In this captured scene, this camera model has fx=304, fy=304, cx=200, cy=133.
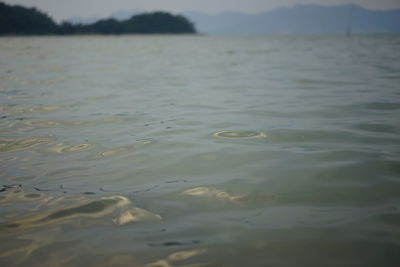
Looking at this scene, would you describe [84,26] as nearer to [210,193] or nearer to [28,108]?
[28,108]

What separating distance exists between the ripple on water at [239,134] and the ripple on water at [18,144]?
7.72 feet

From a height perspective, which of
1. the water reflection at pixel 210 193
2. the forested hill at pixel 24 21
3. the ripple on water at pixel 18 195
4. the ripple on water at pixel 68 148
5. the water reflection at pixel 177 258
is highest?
the forested hill at pixel 24 21

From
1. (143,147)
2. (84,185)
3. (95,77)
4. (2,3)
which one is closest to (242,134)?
(143,147)

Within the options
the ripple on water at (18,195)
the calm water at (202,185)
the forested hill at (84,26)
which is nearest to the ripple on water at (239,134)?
the calm water at (202,185)

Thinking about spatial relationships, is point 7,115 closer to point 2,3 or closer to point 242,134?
point 242,134

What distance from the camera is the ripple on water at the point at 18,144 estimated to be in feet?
12.4

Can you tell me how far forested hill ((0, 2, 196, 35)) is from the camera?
318 ft

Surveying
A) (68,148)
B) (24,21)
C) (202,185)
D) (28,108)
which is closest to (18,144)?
(68,148)

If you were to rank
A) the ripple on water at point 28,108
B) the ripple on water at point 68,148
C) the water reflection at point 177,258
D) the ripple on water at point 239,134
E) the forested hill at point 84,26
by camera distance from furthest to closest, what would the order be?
the forested hill at point 84,26, the ripple on water at point 28,108, the ripple on water at point 239,134, the ripple on water at point 68,148, the water reflection at point 177,258

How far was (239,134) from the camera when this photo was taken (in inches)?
164

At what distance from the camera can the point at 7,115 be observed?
5500 mm

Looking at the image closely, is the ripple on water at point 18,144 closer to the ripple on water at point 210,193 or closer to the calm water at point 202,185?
the calm water at point 202,185

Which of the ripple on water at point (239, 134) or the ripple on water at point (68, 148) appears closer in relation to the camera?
the ripple on water at point (68, 148)

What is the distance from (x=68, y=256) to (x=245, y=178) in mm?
1619
